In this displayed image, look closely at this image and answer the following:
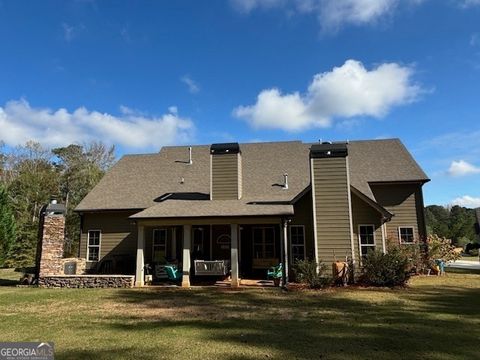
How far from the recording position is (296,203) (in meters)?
16.1

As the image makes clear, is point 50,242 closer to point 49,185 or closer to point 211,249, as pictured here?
point 211,249

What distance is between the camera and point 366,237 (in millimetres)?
15555

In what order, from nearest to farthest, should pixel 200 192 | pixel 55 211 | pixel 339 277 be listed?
pixel 339 277
pixel 55 211
pixel 200 192

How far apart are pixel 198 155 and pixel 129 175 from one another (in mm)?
4043

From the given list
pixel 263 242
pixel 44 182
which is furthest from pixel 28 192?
pixel 263 242

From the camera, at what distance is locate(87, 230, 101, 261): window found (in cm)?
1942

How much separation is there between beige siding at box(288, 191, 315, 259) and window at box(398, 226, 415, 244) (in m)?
5.90

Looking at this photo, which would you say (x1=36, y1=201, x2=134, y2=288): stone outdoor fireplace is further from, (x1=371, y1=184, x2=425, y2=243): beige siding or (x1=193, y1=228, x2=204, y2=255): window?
(x1=371, y1=184, x2=425, y2=243): beige siding

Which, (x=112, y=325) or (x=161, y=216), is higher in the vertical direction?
(x=161, y=216)

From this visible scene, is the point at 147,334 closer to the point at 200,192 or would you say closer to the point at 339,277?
the point at 339,277

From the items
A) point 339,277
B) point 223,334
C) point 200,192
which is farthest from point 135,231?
point 223,334

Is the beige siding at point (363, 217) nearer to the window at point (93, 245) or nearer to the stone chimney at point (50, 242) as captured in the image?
the stone chimney at point (50, 242)

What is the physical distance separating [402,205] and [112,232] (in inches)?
564

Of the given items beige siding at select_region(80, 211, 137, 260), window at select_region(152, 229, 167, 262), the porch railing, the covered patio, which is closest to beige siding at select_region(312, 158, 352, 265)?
the covered patio
